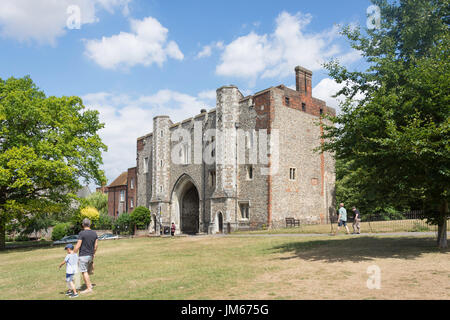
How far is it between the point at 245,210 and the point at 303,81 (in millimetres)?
13608

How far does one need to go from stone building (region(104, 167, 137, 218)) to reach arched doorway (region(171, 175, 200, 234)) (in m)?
10.3

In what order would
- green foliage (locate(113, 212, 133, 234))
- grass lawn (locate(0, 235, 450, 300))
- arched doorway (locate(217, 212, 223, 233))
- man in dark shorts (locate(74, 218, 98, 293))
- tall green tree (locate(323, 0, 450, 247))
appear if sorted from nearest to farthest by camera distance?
grass lawn (locate(0, 235, 450, 300)) → man in dark shorts (locate(74, 218, 98, 293)) → tall green tree (locate(323, 0, 450, 247)) → arched doorway (locate(217, 212, 223, 233)) → green foliage (locate(113, 212, 133, 234))

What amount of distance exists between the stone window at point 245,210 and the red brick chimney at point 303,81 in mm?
12115

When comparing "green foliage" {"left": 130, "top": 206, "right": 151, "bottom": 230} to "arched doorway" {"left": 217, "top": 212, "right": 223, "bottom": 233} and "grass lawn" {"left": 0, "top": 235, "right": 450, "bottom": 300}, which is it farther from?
"grass lawn" {"left": 0, "top": 235, "right": 450, "bottom": 300}

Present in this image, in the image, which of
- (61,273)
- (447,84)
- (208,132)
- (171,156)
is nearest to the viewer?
A: (447,84)

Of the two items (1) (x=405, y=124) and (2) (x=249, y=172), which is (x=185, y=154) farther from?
(1) (x=405, y=124)

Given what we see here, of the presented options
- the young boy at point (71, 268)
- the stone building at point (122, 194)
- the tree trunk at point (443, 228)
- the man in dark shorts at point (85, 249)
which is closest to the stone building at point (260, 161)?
the stone building at point (122, 194)

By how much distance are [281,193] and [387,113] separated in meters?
20.5

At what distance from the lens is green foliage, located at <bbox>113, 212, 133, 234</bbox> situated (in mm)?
43247

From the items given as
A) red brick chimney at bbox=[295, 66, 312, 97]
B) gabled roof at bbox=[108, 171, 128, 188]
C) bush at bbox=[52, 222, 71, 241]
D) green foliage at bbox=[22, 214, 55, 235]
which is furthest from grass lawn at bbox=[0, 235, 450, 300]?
gabled roof at bbox=[108, 171, 128, 188]
